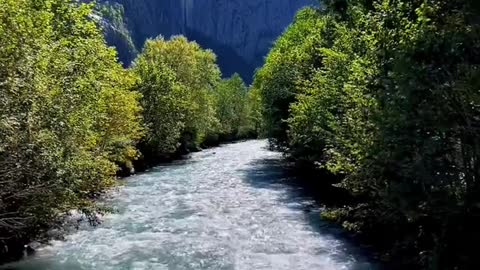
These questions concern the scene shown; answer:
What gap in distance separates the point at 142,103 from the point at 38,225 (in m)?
41.7

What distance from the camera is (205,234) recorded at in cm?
2777

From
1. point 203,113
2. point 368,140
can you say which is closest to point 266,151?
point 203,113

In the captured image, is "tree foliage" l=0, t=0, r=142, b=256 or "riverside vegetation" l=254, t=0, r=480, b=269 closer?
"riverside vegetation" l=254, t=0, r=480, b=269

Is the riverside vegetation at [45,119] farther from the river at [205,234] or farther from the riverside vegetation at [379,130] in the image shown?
the river at [205,234]

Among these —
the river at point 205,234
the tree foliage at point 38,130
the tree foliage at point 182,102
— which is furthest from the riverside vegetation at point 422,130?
the tree foliage at point 182,102

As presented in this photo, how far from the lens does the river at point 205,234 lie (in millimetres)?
22625

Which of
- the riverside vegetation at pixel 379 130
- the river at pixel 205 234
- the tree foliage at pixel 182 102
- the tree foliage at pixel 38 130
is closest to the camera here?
the riverside vegetation at pixel 379 130

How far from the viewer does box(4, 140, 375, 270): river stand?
22.6m

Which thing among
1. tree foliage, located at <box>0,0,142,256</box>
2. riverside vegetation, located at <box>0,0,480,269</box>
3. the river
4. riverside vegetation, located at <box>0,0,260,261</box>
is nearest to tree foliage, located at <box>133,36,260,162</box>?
the river

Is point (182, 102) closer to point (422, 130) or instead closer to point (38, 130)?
point (38, 130)

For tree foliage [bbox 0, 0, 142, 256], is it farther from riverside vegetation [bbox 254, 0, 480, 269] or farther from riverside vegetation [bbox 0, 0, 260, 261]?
riverside vegetation [bbox 254, 0, 480, 269]

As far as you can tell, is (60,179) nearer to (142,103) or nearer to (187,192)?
(187,192)

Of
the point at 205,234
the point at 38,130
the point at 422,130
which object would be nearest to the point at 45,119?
the point at 38,130

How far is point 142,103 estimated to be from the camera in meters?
Result: 62.8
